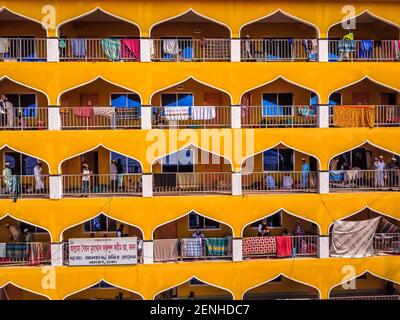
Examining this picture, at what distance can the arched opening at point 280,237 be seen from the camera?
→ 1547 centimetres

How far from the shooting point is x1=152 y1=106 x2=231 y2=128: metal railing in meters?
15.8

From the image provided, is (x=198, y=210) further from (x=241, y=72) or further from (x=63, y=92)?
(x=63, y=92)

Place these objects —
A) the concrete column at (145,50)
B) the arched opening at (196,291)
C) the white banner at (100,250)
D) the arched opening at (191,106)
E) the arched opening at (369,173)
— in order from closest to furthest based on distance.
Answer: the white banner at (100,250) < the concrete column at (145,50) < the arched opening at (191,106) < the arched opening at (369,173) < the arched opening at (196,291)

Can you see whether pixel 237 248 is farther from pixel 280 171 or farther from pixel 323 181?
pixel 323 181

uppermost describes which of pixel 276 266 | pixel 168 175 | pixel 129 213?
pixel 168 175

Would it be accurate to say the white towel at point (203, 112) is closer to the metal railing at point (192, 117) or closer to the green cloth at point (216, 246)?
the metal railing at point (192, 117)

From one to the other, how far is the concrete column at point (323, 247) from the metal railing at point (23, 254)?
9205 mm

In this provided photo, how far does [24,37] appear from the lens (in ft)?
54.2

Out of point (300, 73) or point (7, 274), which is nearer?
point (7, 274)

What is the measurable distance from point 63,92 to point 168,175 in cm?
461

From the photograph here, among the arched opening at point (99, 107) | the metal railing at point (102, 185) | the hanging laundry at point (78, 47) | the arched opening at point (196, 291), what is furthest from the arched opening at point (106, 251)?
the hanging laundry at point (78, 47)

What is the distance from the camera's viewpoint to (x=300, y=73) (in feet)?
51.5
